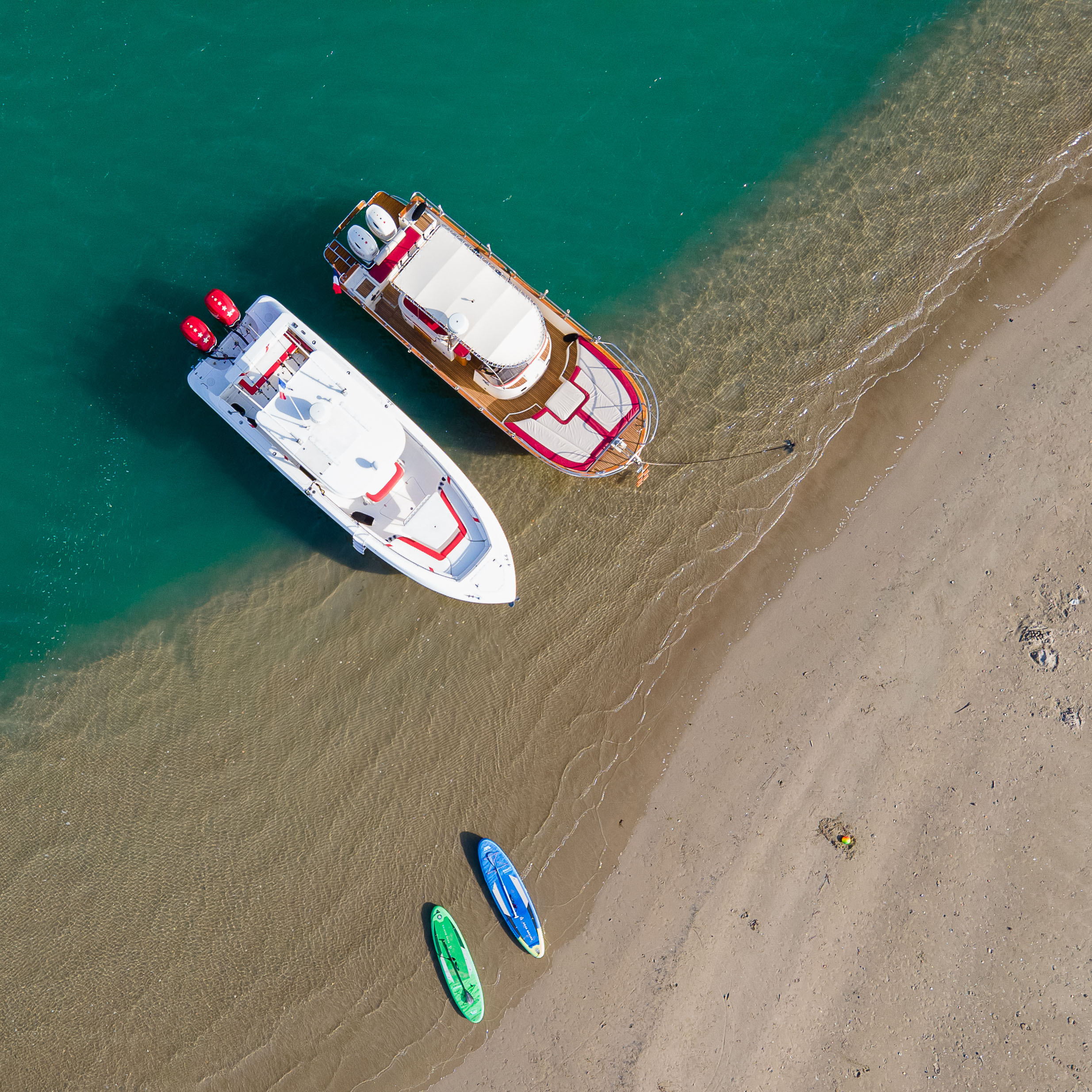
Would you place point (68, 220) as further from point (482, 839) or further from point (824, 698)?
point (824, 698)

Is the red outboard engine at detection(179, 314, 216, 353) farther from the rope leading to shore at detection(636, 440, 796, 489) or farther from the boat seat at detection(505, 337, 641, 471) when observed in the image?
the rope leading to shore at detection(636, 440, 796, 489)

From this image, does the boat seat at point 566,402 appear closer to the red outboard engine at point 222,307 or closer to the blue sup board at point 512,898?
the red outboard engine at point 222,307

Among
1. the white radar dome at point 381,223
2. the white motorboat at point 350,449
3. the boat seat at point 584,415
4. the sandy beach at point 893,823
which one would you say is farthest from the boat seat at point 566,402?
the sandy beach at point 893,823

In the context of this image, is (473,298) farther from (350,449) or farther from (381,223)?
(350,449)

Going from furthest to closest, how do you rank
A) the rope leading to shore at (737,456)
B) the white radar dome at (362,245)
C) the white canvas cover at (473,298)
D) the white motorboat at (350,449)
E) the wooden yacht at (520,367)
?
the rope leading to shore at (737,456) → the wooden yacht at (520,367) → the white radar dome at (362,245) → the white canvas cover at (473,298) → the white motorboat at (350,449)

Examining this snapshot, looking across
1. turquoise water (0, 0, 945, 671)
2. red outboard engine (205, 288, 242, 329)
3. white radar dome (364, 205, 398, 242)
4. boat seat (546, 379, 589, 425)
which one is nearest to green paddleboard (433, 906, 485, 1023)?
turquoise water (0, 0, 945, 671)
